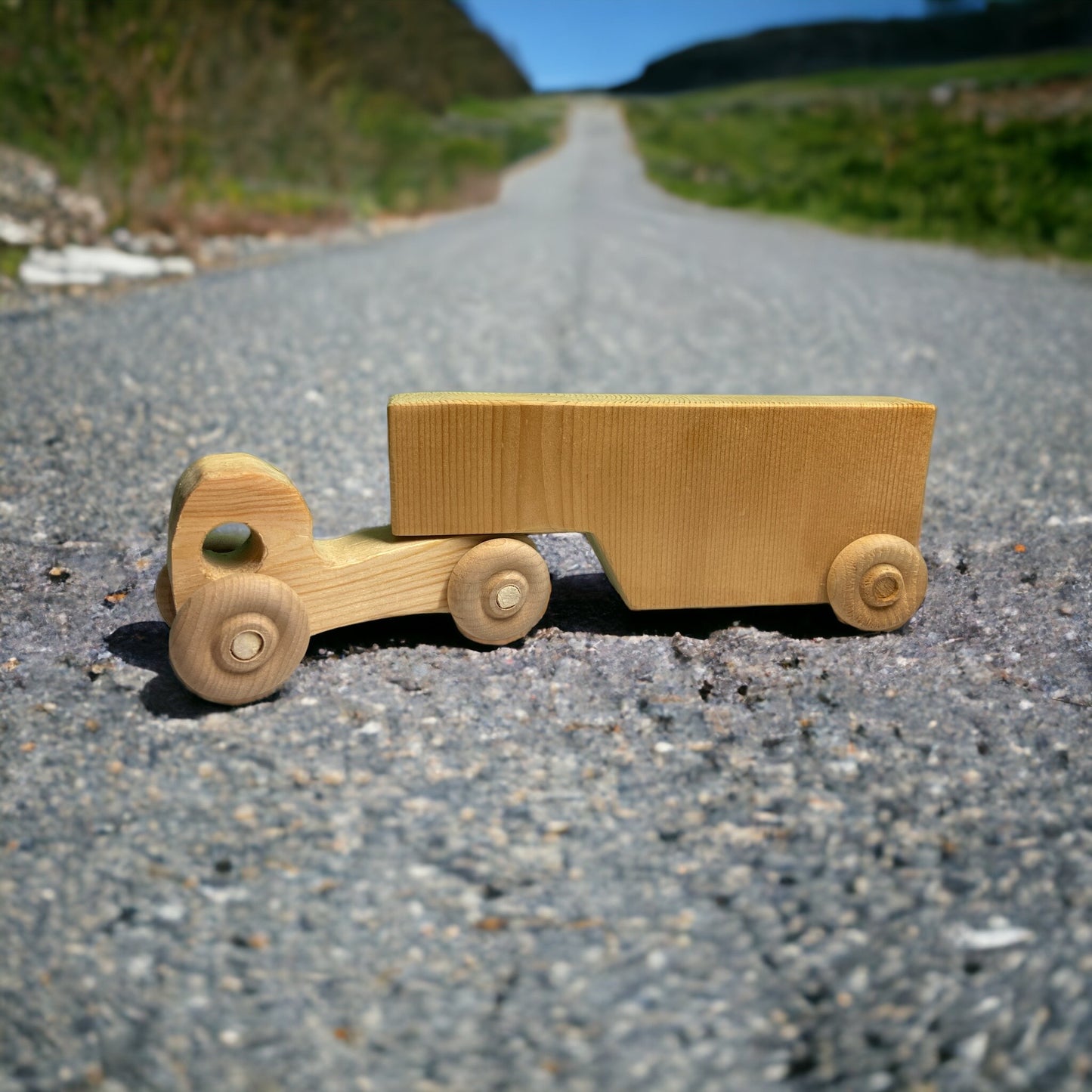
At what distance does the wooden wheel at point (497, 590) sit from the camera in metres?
2.25

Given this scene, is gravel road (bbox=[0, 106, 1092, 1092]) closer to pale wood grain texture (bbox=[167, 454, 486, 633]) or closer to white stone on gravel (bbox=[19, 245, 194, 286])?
pale wood grain texture (bbox=[167, 454, 486, 633])

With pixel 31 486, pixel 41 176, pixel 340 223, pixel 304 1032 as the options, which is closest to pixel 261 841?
pixel 304 1032

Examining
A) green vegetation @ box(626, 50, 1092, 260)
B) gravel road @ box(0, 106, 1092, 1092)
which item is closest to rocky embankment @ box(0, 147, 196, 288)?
gravel road @ box(0, 106, 1092, 1092)

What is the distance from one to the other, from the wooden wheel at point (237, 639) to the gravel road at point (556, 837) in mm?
66

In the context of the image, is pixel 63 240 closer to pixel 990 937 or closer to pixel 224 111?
pixel 224 111

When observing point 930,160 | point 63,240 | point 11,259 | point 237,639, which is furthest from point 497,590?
point 930,160

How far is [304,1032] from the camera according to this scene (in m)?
1.37

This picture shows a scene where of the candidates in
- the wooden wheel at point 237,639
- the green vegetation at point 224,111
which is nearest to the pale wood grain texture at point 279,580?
the wooden wheel at point 237,639

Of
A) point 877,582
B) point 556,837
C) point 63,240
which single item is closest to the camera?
point 556,837

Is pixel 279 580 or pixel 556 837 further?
pixel 279 580

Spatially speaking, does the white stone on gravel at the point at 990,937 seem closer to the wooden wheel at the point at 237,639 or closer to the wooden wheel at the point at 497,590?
the wooden wheel at the point at 497,590

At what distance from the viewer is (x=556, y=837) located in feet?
5.67

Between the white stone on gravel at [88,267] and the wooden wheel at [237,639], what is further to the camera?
the white stone on gravel at [88,267]

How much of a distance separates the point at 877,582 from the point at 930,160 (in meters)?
13.7
